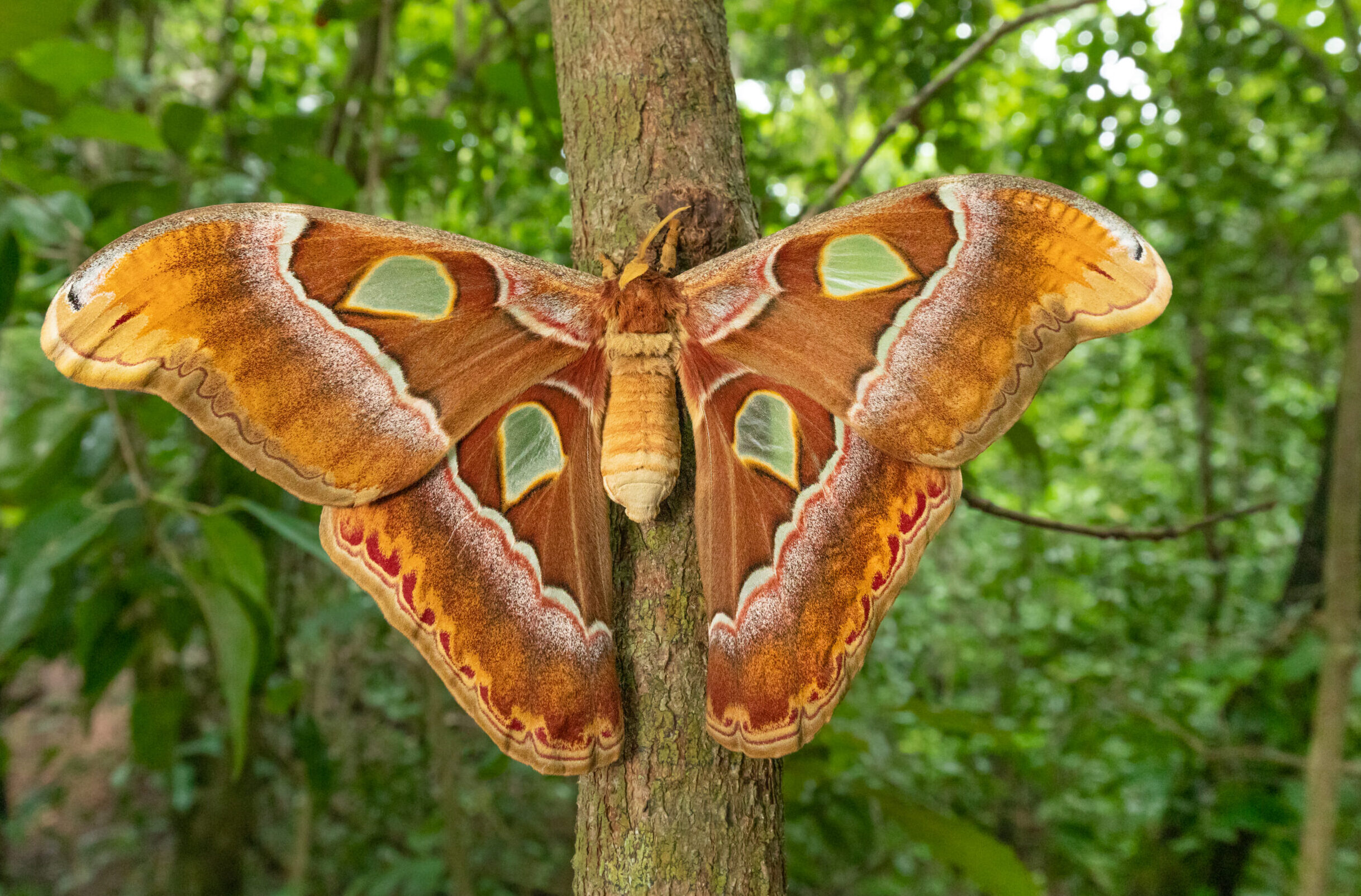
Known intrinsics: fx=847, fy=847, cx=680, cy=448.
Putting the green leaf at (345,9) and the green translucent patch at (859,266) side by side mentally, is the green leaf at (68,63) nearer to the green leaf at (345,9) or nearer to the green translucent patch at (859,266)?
the green leaf at (345,9)

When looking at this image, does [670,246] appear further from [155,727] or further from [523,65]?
[155,727]

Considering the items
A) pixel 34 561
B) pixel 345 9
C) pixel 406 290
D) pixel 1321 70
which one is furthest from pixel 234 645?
pixel 1321 70

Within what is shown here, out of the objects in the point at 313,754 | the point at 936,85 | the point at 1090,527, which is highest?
the point at 936,85

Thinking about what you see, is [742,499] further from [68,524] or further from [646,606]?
[68,524]

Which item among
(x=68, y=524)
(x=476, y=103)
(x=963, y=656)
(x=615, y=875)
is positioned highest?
(x=476, y=103)

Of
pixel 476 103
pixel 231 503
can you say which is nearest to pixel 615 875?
pixel 231 503

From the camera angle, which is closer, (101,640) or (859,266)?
(859,266)
